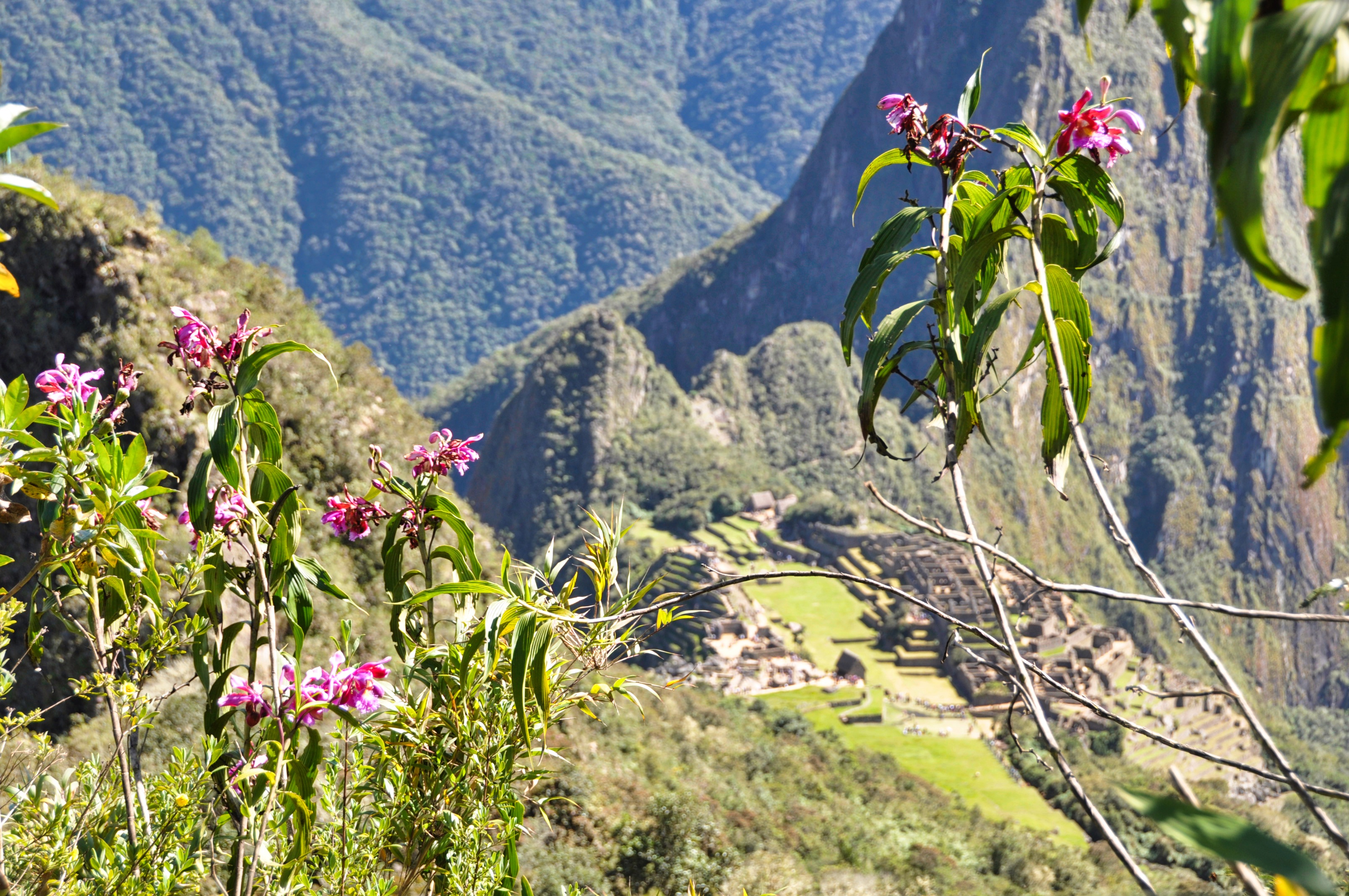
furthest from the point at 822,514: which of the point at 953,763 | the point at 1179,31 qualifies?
the point at 1179,31

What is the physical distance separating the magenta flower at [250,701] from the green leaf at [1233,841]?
43.9 inches

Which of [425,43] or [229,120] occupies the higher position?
[425,43]

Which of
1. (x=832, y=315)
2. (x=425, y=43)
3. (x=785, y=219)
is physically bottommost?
(x=832, y=315)

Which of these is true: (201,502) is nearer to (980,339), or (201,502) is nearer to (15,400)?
(15,400)

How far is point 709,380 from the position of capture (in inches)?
2714

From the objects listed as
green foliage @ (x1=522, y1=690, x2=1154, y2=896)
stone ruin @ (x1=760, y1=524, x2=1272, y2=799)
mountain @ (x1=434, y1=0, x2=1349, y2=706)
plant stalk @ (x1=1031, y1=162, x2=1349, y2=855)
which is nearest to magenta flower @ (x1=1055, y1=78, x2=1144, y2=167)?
plant stalk @ (x1=1031, y1=162, x2=1349, y2=855)

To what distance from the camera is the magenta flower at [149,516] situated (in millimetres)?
1388

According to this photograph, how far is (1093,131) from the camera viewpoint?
1103 millimetres

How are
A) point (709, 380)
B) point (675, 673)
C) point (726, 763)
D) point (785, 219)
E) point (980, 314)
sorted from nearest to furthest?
point (980, 314) < point (726, 763) < point (675, 673) < point (709, 380) < point (785, 219)

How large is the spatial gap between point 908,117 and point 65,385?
119cm

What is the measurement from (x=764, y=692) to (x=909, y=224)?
32.7m

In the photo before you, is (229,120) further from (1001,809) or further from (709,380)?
(1001,809)

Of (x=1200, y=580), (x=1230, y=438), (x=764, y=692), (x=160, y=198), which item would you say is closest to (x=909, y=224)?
(x=764, y=692)

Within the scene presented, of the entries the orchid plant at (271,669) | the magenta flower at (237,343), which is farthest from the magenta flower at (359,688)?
the magenta flower at (237,343)
